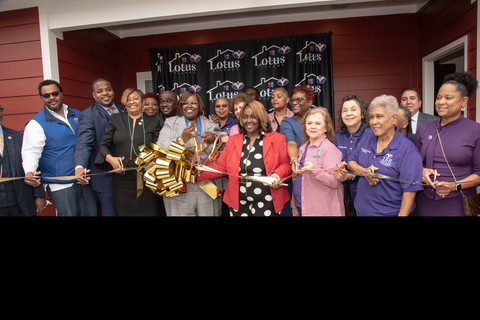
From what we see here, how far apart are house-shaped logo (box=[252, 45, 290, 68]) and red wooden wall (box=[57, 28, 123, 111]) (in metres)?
2.85

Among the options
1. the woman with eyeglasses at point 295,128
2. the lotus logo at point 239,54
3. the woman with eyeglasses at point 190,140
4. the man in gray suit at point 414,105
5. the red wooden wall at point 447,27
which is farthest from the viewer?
the lotus logo at point 239,54

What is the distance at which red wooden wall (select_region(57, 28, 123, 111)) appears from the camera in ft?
14.4

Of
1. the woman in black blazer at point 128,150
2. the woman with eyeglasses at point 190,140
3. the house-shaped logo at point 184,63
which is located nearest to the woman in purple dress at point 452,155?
the woman with eyeglasses at point 190,140

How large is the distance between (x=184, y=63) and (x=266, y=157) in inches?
157

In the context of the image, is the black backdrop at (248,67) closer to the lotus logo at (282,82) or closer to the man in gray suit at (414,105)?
the lotus logo at (282,82)

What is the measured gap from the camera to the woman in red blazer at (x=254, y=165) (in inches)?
86.5

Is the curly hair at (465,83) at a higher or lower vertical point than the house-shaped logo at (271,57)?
lower

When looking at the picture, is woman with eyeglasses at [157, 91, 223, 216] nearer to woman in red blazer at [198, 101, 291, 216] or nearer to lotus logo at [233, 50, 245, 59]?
woman in red blazer at [198, 101, 291, 216]

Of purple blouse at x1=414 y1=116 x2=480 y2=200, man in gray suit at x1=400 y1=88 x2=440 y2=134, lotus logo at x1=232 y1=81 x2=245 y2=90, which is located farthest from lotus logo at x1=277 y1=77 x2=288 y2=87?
purple blouse at x1=414 y1=116 x2=480 y2=200

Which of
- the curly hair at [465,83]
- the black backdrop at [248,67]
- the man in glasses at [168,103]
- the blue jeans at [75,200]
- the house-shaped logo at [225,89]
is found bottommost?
the blue jeans at [75,200]

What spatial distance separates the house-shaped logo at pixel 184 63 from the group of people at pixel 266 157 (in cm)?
250

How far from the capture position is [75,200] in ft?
8.97
